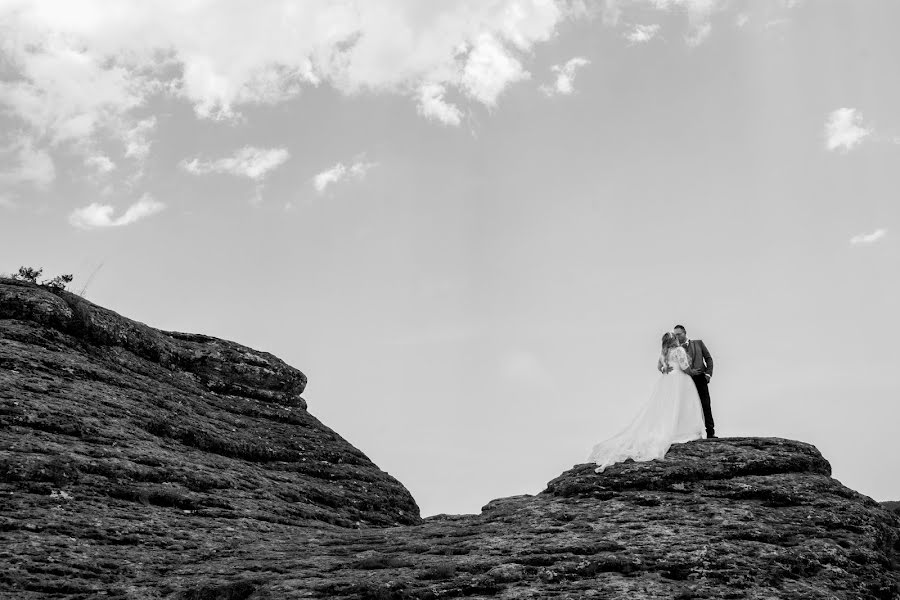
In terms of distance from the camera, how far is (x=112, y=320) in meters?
30.8

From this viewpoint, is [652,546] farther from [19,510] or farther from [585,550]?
[19,510]

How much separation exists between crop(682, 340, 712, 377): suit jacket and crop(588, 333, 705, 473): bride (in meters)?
0.44

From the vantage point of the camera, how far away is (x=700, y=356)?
27281mm

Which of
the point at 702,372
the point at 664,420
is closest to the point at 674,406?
the point at 664,420

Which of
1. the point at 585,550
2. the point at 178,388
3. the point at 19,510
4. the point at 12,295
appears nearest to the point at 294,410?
the point at 178,388

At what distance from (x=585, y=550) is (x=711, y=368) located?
495 inches

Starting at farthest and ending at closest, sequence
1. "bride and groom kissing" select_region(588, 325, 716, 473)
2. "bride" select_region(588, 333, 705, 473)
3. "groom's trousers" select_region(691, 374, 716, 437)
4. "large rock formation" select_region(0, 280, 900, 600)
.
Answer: "groom's trousers" select_region(691, 374, 716, 437)
"bride and groom kissing" select_region(588, 325, 716, 473)
"bride" select_region(588, 333, 705, 473)
"large rock formation" select_region(0, 280, 900, 600)

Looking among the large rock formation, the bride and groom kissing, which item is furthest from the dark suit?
the large rock formation

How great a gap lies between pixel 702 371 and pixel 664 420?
2753 mm

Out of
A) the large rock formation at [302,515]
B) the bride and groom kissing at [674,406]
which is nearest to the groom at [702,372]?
the bride and groom kissing at [674,406]

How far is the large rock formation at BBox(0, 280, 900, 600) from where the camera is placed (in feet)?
52.1

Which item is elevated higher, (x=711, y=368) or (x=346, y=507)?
(x=711, y=368)

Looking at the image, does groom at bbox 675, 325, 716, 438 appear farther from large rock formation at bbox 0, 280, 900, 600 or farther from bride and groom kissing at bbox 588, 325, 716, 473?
large rock formation at bbox 0, 280, 900, 600

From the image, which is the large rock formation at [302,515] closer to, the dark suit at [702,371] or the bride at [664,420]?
the bride at [664,420]
